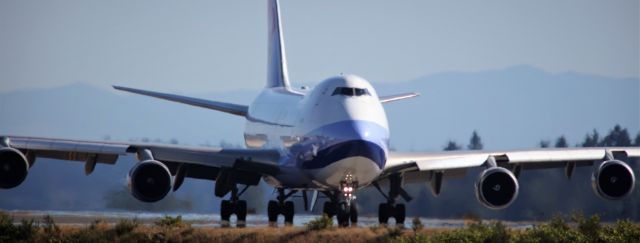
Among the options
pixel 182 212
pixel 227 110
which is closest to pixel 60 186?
pixel 182 212

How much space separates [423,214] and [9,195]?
21851 mm

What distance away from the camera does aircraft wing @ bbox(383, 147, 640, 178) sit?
38.7 meters

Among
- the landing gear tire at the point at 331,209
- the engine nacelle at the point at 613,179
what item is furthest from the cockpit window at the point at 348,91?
the engine nacelle at the point at 613,179

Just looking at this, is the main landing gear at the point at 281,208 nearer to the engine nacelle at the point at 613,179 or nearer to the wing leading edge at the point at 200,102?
the wing leading edge at the point at 200,102

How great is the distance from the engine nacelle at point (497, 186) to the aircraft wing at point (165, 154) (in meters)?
6.02

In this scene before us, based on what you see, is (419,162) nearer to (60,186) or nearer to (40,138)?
(40,138)

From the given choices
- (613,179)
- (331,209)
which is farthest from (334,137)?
(613,179)

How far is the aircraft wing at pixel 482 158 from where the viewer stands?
127 feet

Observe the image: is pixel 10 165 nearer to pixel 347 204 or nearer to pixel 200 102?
pixel 347 204

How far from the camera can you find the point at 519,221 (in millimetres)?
51344

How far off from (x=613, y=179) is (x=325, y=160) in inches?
362

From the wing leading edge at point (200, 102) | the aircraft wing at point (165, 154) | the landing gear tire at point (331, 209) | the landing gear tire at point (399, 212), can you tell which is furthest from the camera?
the wing leading edge at point (200, 102)

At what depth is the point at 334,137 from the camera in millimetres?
35438

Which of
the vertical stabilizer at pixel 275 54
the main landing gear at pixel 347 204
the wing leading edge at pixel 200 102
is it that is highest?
the vertical stabilizer at pixel 275 54
